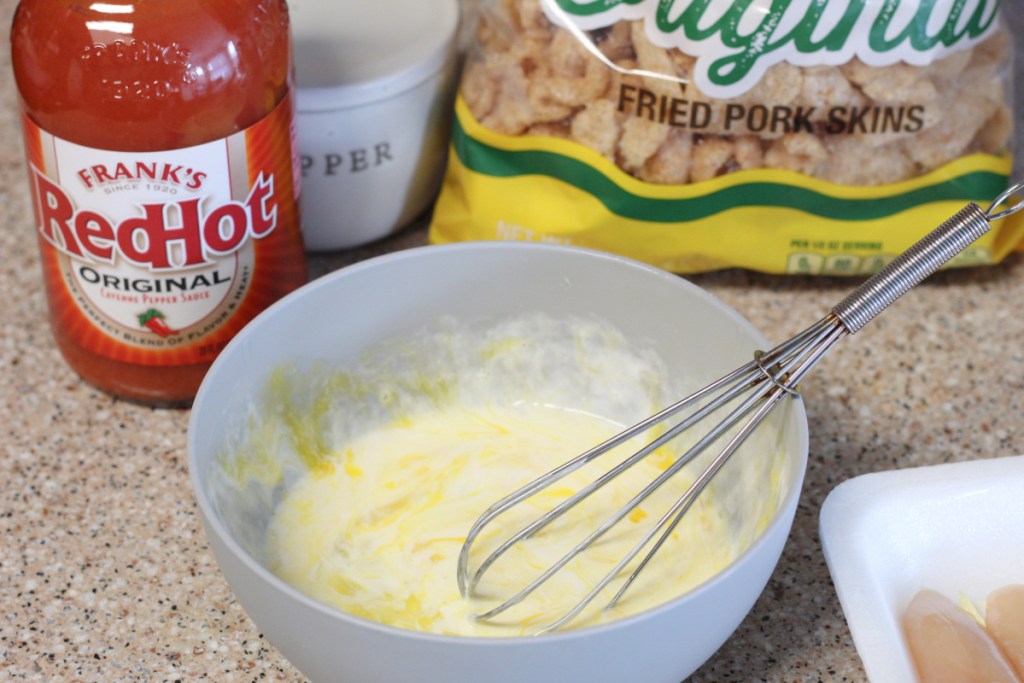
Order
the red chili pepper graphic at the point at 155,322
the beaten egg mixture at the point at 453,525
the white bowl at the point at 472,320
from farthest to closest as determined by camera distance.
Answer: the red chili pepper graphic at the point at 155,322, the beaten egg mixture at the point at 453,525, the white bowl at the point at 472,320

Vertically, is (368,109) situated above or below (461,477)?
above

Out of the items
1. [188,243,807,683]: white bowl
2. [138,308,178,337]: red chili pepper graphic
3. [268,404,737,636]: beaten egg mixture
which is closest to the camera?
[188,243,807,683]: white bowl

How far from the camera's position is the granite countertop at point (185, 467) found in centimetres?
64

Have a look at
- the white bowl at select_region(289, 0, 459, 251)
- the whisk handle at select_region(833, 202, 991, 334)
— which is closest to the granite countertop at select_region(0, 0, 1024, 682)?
the white bowl at select_region(289, 0, 459, 251)

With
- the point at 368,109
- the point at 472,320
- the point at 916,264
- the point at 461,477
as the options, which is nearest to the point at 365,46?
the point at 368,109

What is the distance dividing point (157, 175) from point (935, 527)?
0.47 metres

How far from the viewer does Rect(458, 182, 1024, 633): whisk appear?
22.1 inches

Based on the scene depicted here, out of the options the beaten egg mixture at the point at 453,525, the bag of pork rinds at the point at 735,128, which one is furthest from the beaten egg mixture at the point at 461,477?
the bag of pork rinds at the point at 735,128

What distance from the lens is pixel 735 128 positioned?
82cm

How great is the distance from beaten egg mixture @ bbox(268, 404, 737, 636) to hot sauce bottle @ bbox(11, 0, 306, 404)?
0.13m

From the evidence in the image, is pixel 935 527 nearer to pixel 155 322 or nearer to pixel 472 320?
pixel 472 320

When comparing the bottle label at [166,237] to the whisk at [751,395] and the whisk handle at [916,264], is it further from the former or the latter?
the whisk handle at [916,264]

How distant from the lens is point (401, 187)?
89 cm

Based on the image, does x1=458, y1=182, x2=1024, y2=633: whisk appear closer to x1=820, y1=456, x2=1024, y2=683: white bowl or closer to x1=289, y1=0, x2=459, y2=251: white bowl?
x1=820, y1=456, x2=1024, y2=683: white bowl
